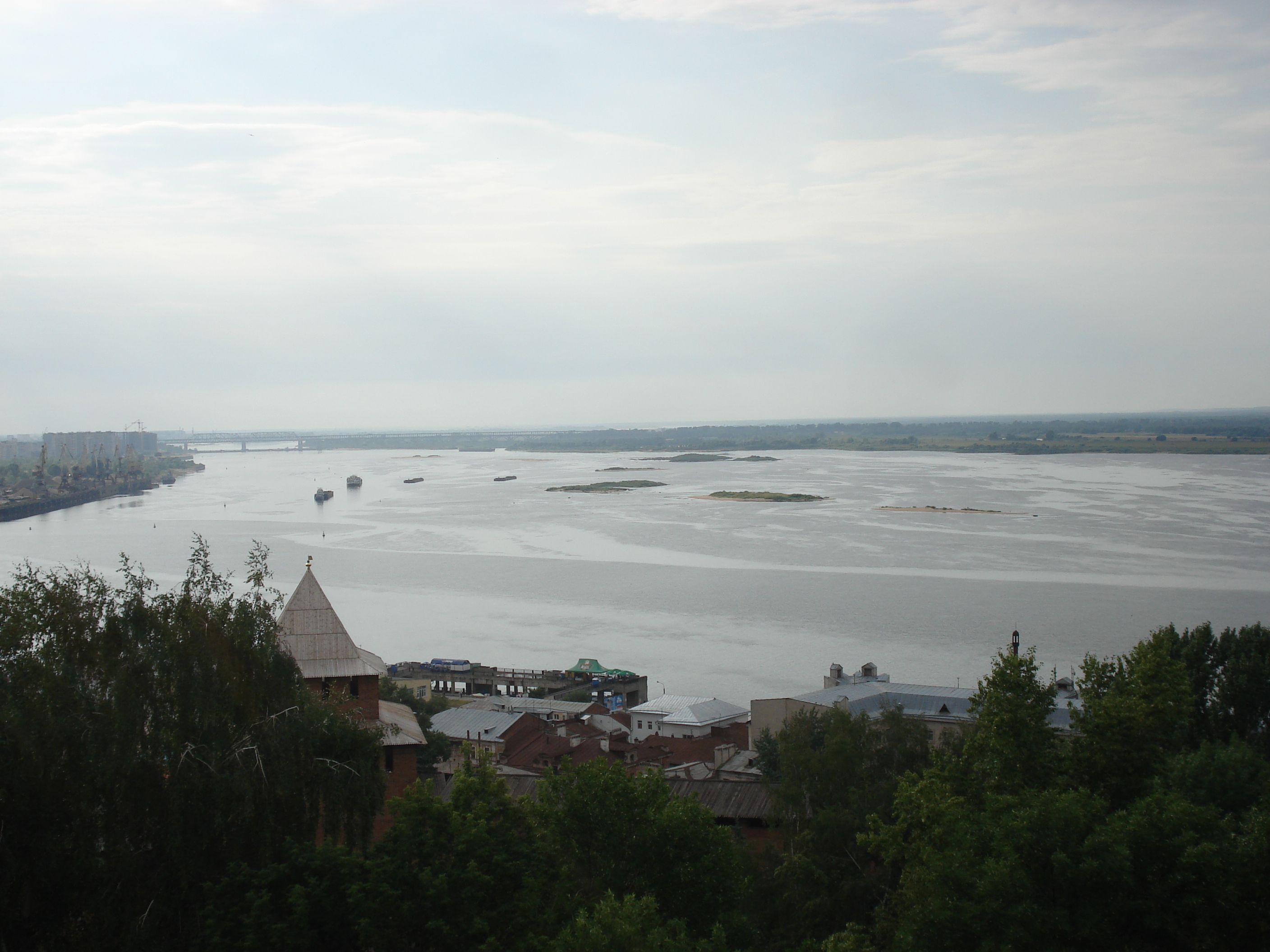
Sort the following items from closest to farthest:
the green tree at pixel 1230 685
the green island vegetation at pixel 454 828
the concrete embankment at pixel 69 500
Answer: the green island vegetation at pixel 454 828 → the green tree at pixel 1230 685 → the concrete embankment at pixel 69 500

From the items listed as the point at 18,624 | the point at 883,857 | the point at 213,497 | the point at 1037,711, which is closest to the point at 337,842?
the point at 18,624

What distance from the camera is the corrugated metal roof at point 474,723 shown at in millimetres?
16312

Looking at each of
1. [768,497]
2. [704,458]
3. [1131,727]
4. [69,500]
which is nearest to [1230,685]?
[1131,727]

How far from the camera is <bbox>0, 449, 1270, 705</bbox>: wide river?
2373 cm

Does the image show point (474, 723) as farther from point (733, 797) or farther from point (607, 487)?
point (607, 487)

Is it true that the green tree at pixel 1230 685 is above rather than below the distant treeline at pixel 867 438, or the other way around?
below

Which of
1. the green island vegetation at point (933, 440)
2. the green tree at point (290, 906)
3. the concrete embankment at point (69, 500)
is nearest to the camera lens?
the green tree at point (290, 906)

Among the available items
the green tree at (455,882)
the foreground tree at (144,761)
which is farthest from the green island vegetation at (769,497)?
the green tree at (455,882)

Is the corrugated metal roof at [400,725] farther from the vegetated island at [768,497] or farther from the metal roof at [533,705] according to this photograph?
the vegetated island at [768,497]

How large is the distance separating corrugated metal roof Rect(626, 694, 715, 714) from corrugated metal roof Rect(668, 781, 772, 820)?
22.7 ft

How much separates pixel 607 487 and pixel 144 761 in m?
65.6

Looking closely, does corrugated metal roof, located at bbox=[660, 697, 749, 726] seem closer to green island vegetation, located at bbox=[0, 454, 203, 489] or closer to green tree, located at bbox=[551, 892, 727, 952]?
green tree, located at bbox=[551, 892, 727, 952]

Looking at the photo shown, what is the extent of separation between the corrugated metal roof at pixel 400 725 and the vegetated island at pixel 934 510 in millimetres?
41224

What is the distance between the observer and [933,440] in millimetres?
138875
